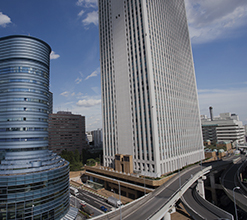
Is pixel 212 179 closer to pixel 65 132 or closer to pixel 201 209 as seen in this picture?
pixel 201 209

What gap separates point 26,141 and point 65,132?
11767 cm

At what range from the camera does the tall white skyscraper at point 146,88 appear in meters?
74.9

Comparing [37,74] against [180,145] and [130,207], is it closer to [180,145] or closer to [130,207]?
[130,207]

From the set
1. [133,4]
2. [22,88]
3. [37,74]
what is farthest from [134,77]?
[22,88]

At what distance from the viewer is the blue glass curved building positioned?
42.8m

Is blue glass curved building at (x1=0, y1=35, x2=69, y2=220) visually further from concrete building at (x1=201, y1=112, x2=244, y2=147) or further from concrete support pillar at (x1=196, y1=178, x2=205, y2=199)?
concrete building at (x1=201, y1=112, x2=244, y2=147)

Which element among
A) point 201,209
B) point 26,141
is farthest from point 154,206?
point 26,141

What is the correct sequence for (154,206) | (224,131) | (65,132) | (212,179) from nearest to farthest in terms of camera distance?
(154,206) < (212,179) < (65,132) < (224,131)

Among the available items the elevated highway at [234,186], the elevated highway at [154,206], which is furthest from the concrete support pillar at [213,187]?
the elevated highway at [154,206]

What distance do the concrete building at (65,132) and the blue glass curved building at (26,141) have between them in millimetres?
106396

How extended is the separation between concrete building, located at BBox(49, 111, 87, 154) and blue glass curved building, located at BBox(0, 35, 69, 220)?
349 feet

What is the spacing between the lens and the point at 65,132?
540ft

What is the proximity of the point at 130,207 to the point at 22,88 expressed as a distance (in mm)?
48852

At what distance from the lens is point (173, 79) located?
94.3 m
